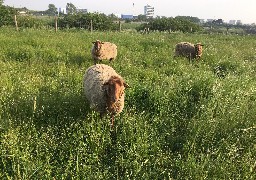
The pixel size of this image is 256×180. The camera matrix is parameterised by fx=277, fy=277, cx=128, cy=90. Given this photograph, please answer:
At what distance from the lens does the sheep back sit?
5.35m

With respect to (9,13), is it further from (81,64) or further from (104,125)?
(104,125)

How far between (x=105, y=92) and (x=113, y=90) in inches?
13.2

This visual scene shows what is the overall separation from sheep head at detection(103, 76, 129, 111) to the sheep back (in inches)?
5.7

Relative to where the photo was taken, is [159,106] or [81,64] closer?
[159,106]

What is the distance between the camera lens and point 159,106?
Answer: 5.70m

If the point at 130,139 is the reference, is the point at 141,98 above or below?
above

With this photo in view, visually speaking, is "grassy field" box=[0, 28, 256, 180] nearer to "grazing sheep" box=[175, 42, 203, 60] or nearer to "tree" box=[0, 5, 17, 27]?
"grazing sheep" box=[175, 42, 203, 60]

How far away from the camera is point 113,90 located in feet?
16.3

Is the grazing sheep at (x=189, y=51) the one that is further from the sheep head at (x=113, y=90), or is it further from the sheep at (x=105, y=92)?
the sheep head at (x=113, y=90)

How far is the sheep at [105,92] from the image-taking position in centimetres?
501

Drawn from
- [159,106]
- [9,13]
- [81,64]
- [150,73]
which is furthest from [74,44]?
[9,13]

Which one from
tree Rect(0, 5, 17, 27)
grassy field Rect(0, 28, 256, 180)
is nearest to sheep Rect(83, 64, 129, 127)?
grassy field Rect(0, 28, 256, 180)

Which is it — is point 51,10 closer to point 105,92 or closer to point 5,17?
point 5,17

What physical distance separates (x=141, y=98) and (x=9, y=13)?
106ft
